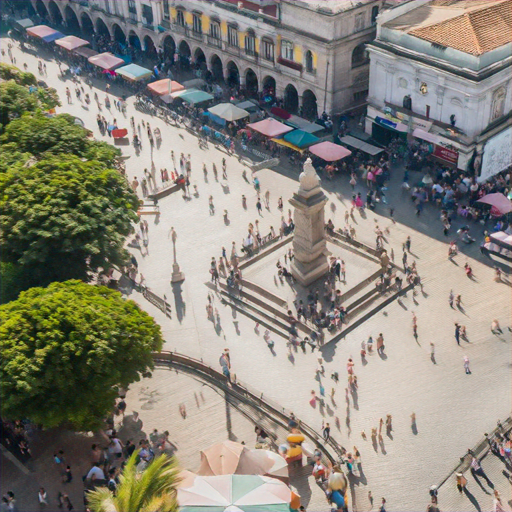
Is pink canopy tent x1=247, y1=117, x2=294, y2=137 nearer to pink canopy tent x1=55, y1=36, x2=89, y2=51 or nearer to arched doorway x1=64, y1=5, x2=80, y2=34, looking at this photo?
pink canopy tent x1=55, y1=36, x2=89, y2=51

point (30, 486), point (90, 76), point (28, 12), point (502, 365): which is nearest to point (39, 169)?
point (30, 486)

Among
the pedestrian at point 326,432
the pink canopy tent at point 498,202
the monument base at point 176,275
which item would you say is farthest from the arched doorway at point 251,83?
the pedestrian at point 326,432

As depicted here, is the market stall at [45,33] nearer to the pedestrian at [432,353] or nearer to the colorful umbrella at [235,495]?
the pedestrian at [432,353]

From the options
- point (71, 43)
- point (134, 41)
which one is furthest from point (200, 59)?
point (71, 43)

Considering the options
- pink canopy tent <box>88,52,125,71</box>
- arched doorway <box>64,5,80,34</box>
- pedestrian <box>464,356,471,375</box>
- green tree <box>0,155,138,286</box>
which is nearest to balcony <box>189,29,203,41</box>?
pink canopy tent <box>88,52,125,71</box>

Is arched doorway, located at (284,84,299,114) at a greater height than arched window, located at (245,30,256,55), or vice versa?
arched window, located at (245,30,256,55)

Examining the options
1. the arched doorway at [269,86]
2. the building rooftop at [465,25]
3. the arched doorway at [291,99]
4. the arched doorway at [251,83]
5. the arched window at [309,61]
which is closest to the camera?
the building rooftop at [465,25]
